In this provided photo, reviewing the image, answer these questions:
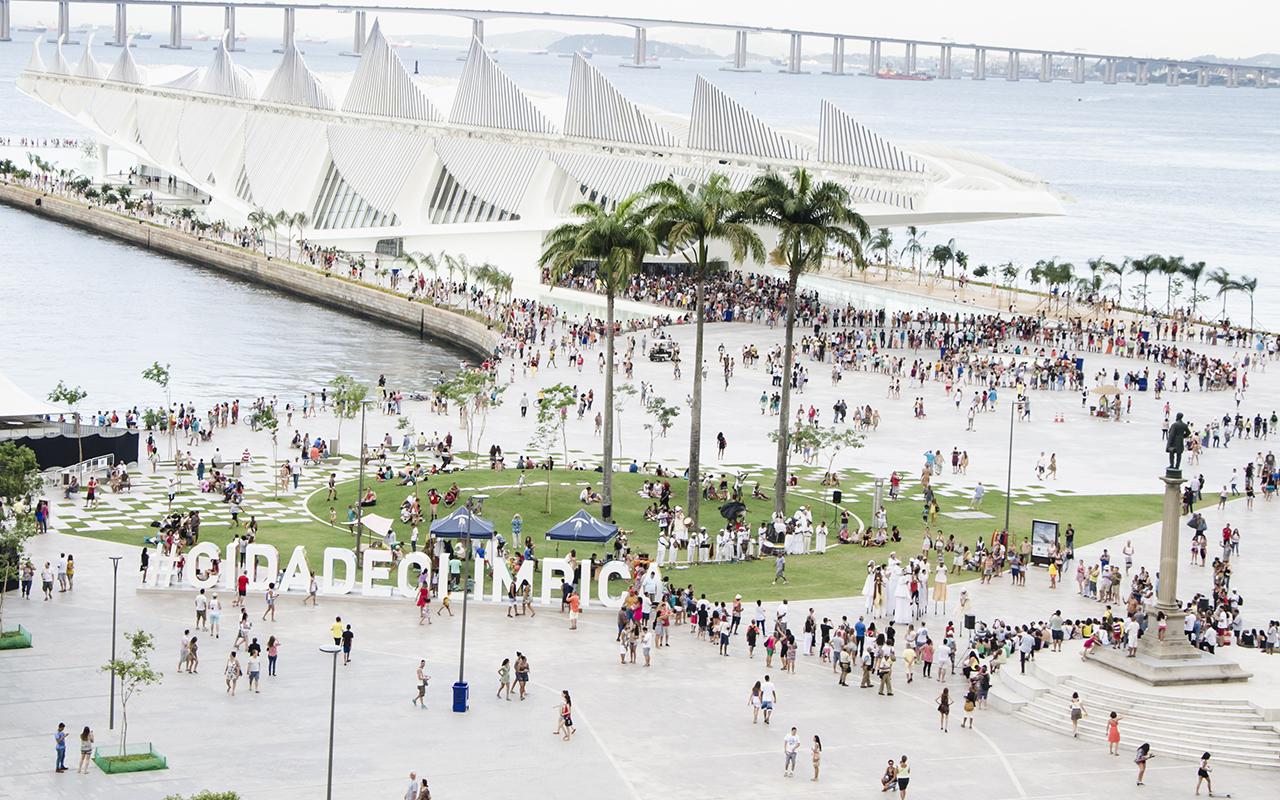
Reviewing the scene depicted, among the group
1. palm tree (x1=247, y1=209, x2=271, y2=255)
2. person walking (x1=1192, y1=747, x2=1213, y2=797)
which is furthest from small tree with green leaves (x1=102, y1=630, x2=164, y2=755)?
palm tree (x1=247, y1=209, x2=271, y2=255)

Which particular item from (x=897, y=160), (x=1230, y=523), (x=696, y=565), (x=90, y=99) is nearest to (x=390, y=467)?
(x=696, y=565)

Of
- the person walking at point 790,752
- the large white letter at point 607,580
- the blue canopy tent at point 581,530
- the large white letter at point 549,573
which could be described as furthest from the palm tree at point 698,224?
the person walking at point 790,752

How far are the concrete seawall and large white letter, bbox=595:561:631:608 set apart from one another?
34.2 metres

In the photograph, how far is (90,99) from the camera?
14150 centimetres

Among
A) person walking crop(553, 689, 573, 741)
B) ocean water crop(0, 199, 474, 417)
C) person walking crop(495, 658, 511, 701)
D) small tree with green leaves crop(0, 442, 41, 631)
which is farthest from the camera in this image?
ocean water crop(0, 199, 474, 417)

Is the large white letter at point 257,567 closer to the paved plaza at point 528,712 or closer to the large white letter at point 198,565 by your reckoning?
the paved plaza at point 528,712

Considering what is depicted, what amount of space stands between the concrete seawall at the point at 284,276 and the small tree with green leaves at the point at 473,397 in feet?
38.4

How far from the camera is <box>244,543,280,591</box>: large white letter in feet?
123

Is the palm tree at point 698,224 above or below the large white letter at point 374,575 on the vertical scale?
above

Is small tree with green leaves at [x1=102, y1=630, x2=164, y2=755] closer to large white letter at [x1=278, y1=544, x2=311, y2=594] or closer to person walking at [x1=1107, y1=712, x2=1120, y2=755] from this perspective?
large white letter at [x1=278, y1=544, x2=311, y2=594]

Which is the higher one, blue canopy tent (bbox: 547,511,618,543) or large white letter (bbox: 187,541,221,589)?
blue canopy tent (bbox: 547,511,618,543)

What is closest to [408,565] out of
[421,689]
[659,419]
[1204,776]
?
[421,689]

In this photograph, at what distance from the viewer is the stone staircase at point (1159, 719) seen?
3078 centimetres

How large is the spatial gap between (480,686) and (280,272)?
204 ft
